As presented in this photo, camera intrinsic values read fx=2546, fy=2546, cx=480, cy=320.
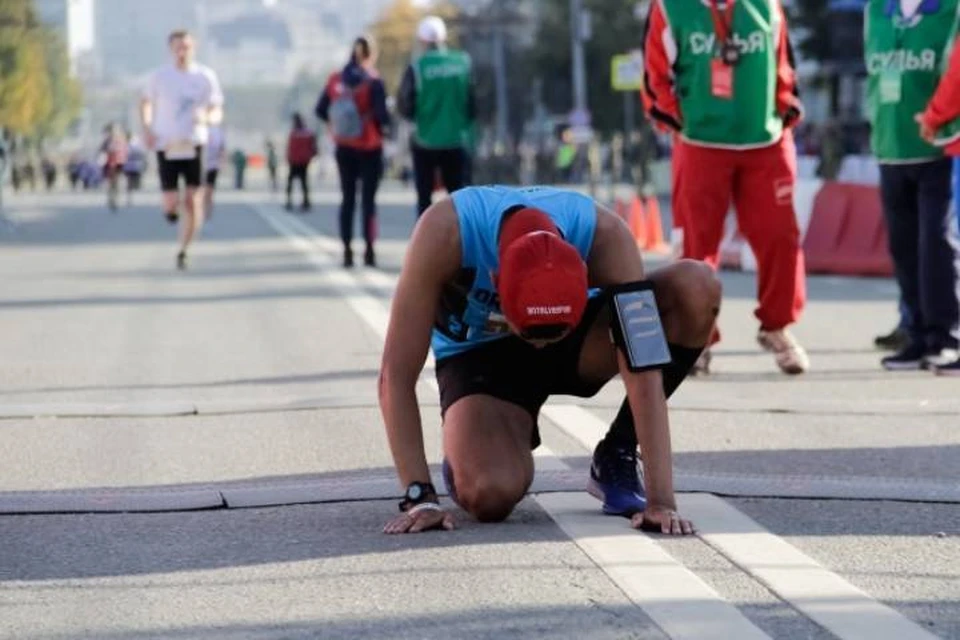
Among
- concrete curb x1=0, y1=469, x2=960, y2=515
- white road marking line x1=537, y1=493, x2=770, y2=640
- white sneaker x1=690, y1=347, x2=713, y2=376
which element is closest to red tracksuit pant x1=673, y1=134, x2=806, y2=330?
white sneaker x1=690, y1=347, x2=713, y2=376

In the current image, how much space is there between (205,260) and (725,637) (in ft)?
61.4

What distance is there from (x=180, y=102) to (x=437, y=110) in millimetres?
2805

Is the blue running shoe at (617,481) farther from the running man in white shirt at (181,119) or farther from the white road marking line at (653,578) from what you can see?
the running man in white shirt at (181,119)

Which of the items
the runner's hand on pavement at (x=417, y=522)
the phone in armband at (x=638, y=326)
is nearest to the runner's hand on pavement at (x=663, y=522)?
the phone in armband at (x=638, y=326)

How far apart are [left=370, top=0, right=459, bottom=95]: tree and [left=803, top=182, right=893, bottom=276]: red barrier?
10673 cm

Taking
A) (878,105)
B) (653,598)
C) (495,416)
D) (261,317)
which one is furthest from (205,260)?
(653,598)

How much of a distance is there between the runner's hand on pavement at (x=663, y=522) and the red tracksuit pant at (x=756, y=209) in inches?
193

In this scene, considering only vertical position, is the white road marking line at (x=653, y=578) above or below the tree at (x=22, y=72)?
above

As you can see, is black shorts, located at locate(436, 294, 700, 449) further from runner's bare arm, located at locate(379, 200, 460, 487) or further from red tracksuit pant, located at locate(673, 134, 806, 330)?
red tracksuit pant, located at locate(673, 134, 806, 330)

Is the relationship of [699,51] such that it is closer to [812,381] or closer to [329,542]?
[812,381]

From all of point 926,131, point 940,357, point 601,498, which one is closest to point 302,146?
point 940,357

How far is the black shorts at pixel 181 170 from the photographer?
20.2 m

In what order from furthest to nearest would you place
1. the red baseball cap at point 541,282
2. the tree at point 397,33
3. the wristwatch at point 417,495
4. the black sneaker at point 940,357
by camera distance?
1. the tree at point 397,33
2. the black sneaker at point 940,357
3. the wristwatch at point 417,495
4. the red baseball cap at point 541,282

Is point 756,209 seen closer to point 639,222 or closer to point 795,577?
point 795,577
